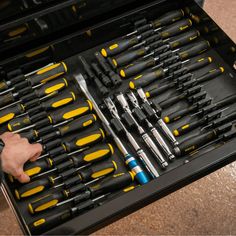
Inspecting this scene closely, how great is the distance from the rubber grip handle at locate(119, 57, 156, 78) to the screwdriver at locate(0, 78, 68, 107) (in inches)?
7.4

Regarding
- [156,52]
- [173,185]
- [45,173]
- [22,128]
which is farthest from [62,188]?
[156,52]

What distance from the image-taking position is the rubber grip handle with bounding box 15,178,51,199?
1208mm

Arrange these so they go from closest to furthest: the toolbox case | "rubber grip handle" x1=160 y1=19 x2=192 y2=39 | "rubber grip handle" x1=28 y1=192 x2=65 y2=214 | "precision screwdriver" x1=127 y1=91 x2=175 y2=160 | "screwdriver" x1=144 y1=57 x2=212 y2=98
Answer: the toolbox case, "rubber grip handle" x1=28 y1=192 x2=65 y2=214, "precision screwdriver" x1=127 y1=91 x2=175 y2=160, "screwdriver" x1=144 y1=57 x2=212 y2=98, "rubber grip handle" x1=160 y1=19 x2=192 y2=39

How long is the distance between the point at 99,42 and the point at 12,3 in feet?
1.24

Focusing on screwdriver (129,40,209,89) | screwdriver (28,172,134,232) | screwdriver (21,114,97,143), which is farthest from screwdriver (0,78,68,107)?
screwdriver (28,172,134,232)

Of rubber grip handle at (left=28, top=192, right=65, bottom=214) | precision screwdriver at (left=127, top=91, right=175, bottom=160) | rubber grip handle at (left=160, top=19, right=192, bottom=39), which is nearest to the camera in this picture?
rubber grip handle at (left=28, top=192, right=65, bottom=214)

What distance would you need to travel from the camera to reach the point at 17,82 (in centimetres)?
137

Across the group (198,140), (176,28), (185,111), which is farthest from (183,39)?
(198,140)

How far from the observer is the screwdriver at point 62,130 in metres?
1.29

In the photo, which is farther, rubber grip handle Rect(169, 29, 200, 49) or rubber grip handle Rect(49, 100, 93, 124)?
rubber grip handle Rect(169, 29, 200, 49)

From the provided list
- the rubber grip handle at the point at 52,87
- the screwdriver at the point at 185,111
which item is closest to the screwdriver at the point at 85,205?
the screwdriver at the point at 185,111

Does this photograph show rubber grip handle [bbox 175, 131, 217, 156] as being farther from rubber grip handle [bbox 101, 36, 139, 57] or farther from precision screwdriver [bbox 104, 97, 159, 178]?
rubber grip handle [bbox 101, 36, 139, 57]

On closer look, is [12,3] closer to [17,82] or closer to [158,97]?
[17,82]

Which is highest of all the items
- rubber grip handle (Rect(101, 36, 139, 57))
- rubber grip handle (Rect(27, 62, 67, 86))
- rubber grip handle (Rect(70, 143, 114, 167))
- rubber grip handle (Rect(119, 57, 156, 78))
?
rubber grip handle (Rect(27, 62, 67, 86))
